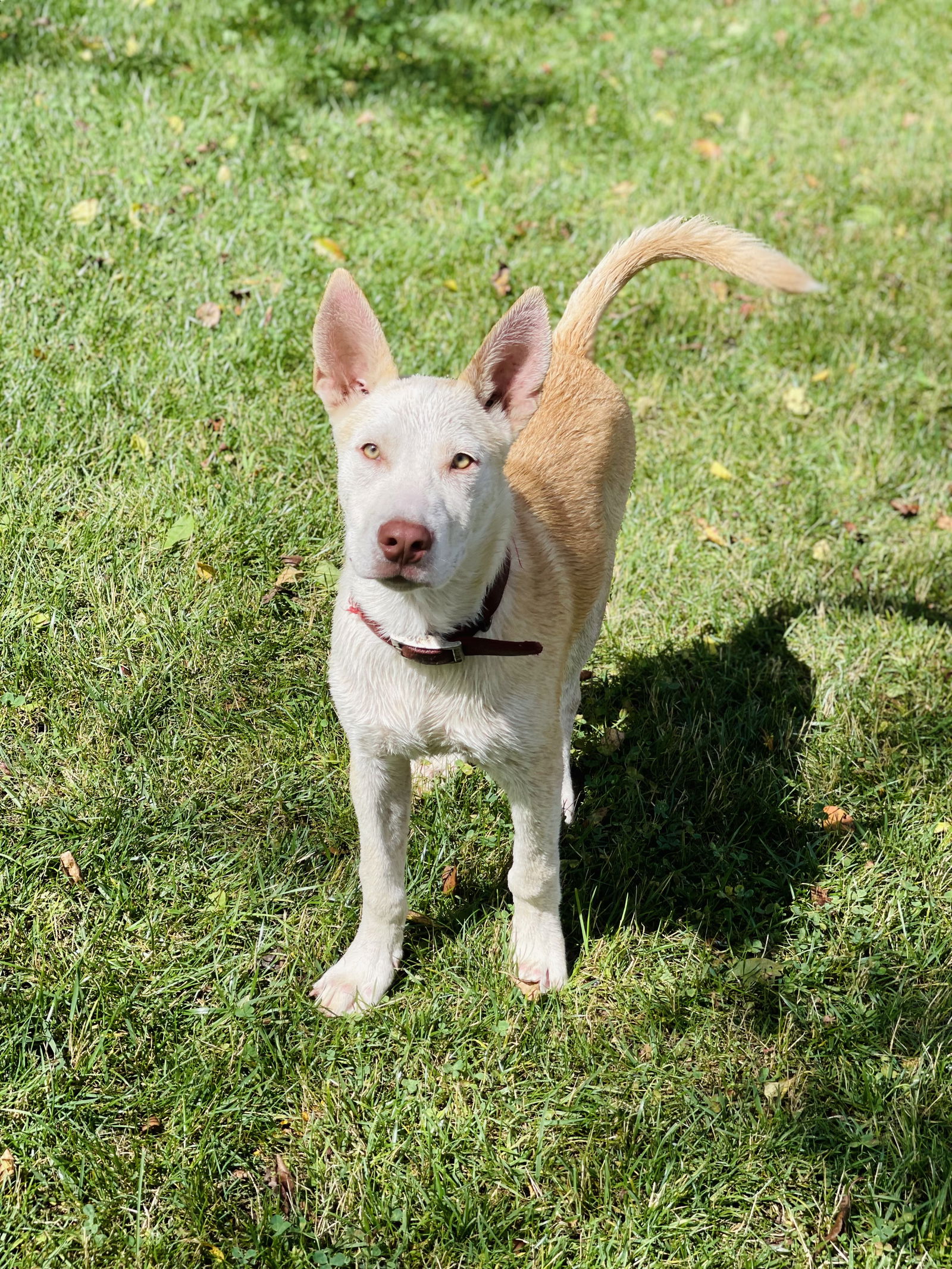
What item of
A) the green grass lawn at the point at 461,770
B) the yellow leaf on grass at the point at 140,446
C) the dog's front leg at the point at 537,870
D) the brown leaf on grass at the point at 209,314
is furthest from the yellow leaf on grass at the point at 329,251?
the dog's front leg at the point at 537,870

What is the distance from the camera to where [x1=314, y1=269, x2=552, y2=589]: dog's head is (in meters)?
2.31

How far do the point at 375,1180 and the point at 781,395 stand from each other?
4.29 m

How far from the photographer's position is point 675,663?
13.6ft

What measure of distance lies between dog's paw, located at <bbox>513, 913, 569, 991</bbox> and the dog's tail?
193 centimetres

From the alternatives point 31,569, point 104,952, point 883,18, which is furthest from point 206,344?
→ point 883,18

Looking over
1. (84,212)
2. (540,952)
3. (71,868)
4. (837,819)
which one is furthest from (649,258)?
(84,212)

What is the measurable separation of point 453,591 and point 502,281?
3.67 metres

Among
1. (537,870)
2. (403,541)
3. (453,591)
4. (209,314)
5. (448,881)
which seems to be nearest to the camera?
(403,541)

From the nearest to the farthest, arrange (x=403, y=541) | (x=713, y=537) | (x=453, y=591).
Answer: (x=403, y=541) < (x=453, y=591) < (x=713, y=537)

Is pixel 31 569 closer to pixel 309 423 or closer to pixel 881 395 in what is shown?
pixel 309 423

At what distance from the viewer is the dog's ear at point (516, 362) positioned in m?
2.63

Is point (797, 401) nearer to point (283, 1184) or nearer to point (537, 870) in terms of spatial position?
point (537, 870)

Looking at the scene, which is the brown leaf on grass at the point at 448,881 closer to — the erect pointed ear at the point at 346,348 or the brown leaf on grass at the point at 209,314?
the erect pointed ear at the point at 346,348

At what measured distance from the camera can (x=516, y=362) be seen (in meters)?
2.74
